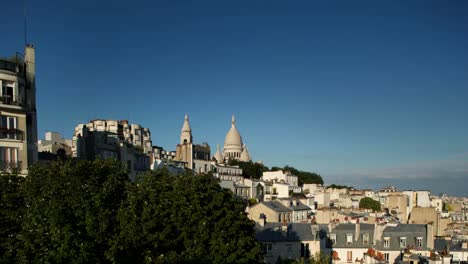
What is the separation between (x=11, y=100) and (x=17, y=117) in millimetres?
1262

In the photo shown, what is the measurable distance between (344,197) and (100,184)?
280ft

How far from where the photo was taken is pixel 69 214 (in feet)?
79.7

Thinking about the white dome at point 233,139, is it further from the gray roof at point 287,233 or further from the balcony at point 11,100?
the balcony at point 11,100

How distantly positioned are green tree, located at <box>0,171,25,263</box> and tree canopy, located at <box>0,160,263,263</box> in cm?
5

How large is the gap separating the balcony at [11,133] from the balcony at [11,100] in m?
1.87

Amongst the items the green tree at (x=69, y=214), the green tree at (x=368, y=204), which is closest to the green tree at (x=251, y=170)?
the green tree at (x=368, y=204)

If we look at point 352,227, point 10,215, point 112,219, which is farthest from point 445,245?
point 10,215

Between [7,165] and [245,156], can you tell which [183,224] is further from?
[245,156]

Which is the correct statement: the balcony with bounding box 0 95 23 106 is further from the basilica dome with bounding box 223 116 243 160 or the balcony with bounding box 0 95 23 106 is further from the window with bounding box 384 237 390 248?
the basilica dome with bounding box 223 116 243 160

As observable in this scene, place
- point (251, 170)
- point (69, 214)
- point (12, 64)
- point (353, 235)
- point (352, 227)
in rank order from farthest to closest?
point (251, 170), point (352, 227), point (353, 235), point (12, 64), point (69, 214)

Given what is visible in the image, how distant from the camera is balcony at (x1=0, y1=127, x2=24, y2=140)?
1184 inches

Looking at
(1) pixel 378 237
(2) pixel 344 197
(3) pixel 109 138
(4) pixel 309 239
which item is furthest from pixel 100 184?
(2) pixel 344 197

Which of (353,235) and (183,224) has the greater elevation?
(183,224)

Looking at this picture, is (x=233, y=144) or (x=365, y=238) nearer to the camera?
(x=365, y=238)
